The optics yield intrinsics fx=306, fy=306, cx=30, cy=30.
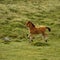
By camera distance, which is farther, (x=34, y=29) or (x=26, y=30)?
(x=26, y=30)

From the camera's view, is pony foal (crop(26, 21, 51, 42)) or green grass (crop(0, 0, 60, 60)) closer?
green grass (crop(0, 0, 60, 60))

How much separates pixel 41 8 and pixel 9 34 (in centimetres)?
1194

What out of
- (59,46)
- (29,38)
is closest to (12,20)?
(29,38)

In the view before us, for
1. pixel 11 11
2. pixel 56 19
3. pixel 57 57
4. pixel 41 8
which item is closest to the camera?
pixel 57 57

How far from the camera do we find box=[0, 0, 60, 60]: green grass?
14.9 m

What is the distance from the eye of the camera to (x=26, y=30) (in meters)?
22.2

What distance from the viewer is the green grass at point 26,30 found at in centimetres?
1495

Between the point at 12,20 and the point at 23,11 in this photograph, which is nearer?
the point at 12,20

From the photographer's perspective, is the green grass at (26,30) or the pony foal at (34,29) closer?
the green grass at (26,30)

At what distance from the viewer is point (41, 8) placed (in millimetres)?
32094

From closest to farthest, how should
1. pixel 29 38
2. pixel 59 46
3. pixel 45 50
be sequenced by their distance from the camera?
pixel 45 50 < pixel 59 46 < pixel 29 38

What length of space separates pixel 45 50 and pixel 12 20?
974 cm

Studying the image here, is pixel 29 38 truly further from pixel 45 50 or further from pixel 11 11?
pixel 11 11

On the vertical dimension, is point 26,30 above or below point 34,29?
below
